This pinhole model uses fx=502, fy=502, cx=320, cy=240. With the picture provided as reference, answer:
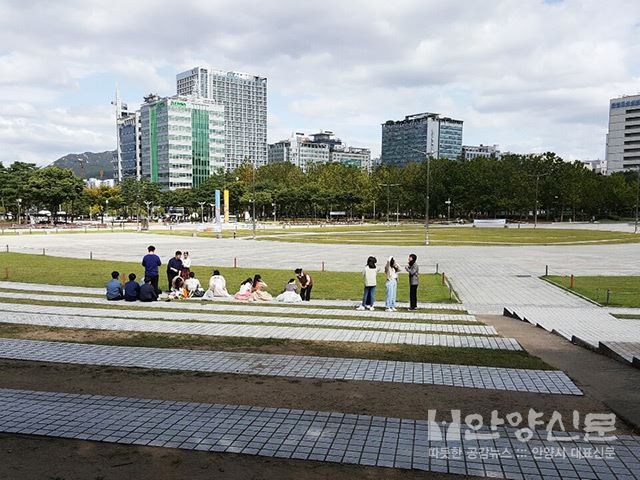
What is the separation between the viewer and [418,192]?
128m

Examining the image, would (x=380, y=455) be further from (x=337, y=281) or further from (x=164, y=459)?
(x=337, y=281)

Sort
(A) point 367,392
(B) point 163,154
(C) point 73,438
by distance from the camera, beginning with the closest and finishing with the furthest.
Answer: (C) point 73,438 → (A) point 367,392 → (B) point 163,154

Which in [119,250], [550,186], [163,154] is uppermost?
[163,154]

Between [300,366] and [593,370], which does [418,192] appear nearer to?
[593,370]

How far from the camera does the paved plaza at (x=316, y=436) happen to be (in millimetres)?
5492

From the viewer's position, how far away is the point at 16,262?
31.9 metres

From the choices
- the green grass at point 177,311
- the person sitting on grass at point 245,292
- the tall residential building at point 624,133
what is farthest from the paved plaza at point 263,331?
the tall residential building at point 624,133

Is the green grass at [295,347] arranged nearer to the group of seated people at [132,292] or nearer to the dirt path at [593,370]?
the dirt path at [593,370]

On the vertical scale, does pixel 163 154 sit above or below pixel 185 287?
above

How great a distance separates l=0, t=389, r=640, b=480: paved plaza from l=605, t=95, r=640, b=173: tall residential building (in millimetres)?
210874

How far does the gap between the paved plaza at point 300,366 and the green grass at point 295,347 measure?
45 cm

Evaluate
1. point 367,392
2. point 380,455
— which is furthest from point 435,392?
point 380,455

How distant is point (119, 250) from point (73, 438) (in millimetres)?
39033

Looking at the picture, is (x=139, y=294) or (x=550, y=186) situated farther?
(x=550, y=186)
